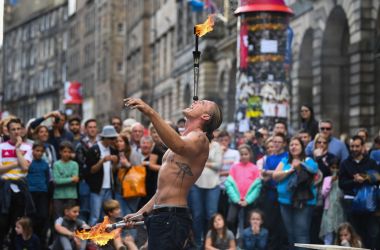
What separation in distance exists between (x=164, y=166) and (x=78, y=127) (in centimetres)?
753

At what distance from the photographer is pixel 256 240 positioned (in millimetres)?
14922

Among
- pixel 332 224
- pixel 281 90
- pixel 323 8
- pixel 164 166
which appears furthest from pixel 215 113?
pixel 323 8

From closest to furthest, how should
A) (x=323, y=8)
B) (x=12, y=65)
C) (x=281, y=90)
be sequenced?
(x=281, y=90)
(x=323, y=8)
(x=12, y=65)

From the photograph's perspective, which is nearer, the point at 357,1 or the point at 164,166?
the point at 164,166

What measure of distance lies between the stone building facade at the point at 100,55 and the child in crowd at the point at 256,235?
6969cm

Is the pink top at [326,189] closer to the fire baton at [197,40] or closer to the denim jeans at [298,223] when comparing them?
the denim jeans at [298,223]

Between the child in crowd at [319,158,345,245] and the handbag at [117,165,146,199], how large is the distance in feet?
8.33

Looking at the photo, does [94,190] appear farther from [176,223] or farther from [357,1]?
[357,1]

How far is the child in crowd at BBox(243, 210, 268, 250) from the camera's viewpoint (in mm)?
14867

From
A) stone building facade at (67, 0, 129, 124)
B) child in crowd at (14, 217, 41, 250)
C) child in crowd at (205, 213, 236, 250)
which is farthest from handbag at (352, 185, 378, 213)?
stone building facade at (67, 0, 129, 124)

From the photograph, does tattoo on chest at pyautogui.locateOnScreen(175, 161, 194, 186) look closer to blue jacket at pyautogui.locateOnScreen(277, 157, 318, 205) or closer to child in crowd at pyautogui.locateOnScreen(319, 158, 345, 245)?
blue jacket at pyautogui.locateOnScreen(277, 157, 318, 205)

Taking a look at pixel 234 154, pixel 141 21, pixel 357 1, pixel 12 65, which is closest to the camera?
pixel 234 154

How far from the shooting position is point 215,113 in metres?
8.98

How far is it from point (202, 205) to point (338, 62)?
16.7 meters
